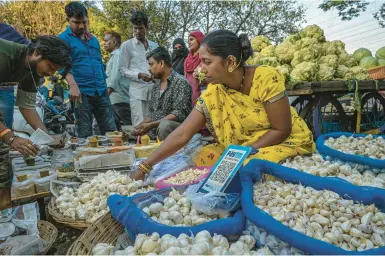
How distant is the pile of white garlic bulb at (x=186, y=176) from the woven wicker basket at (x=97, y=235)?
0.62 m

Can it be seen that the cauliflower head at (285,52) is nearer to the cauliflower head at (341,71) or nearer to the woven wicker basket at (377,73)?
the cauliflower head at (341,71)

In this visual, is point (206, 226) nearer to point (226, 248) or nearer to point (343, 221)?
point (226, 248)

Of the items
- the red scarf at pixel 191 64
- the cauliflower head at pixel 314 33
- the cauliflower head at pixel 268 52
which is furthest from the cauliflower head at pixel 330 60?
the red scarf at pixel 191 64

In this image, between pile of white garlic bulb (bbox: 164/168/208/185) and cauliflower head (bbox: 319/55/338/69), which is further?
cauliflower head (bbox: 319/55/338/69)

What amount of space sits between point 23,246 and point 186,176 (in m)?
0.89

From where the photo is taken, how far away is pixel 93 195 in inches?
66.1

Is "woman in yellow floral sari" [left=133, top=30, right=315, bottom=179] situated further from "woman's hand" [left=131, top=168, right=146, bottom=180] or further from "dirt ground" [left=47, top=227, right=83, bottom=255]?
"dirt ground" [left=47, top=227, right=83, bottom=255]

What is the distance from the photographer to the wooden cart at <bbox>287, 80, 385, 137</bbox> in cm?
350

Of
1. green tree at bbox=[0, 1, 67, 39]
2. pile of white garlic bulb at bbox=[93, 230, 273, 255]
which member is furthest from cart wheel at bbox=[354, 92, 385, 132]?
green tree at bbox=[0, 1, 67, 39]

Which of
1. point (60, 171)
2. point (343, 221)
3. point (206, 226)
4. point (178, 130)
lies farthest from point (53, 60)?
point (343, 221)

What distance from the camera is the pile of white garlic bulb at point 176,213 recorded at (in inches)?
45.2

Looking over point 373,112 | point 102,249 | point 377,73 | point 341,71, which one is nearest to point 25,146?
point 102,249

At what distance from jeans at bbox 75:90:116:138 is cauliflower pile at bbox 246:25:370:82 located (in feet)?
6.68

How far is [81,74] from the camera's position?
362cm
